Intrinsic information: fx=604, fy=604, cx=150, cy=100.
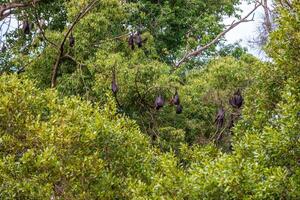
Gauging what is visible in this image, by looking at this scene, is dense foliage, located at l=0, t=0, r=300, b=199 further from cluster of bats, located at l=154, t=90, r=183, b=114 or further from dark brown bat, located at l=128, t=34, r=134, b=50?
dark brown bat, located at l=128, t=34, r=134, b=50

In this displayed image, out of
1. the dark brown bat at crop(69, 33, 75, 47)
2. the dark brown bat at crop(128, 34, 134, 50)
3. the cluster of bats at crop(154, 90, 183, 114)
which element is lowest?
the cluster of bats at crop(154, 90, 183, 114)

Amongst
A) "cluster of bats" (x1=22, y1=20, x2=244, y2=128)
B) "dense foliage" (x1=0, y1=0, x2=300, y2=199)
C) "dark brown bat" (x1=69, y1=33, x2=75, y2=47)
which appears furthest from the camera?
"dark brown bat" (x1=69, y1=33, x2=75, y2=47)

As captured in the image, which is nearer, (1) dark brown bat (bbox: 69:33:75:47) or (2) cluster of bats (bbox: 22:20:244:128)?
(2) cluster of bats (bbox: 22:20:244:128)

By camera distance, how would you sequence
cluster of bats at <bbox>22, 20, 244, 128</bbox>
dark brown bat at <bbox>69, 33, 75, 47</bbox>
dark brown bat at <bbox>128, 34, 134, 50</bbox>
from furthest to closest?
dark brown bat at <bbox>128, 34, 134, 50</bbox>, dark brown bat at <bbox>69, 33, 75, 47</bbox>, cluster of bats at <bbox>22, 20, 244, 128</bbox>

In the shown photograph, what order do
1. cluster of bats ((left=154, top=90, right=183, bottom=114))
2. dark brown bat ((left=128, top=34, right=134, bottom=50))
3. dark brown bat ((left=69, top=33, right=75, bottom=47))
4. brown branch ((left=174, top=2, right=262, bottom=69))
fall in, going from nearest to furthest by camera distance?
cluster of bats ((left=154, top=90, right=183, bottom=114)) → dark brown bat ((left=69, top=33, right=75, bottom=47)) → dark brown bat ((left=128, top=34, right=134, bottom=50)) → brown branch ((left=174, top=2, right=262, bottom=69))

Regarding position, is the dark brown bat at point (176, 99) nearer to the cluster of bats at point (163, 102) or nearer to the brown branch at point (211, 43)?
the cluster of bats at point (163, 102)

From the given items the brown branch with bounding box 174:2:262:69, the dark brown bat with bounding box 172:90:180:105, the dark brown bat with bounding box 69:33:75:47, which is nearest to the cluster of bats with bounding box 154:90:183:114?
the dark brown bat with bounding box 172:90:180:105

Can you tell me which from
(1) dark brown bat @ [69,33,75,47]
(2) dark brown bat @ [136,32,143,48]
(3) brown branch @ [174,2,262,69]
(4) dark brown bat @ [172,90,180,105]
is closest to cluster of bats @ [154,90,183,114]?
(4) dark brown bat @ [172,90,180,105]

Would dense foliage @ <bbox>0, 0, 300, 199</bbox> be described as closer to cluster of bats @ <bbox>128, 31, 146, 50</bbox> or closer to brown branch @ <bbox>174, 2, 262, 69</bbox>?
cluster of bats @ <bbox>128, 31, 146, 50</bbox>

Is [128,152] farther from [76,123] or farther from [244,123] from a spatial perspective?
[244,123]

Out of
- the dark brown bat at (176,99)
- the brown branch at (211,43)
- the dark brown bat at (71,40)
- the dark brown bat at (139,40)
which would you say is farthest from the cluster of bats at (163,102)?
the brown branch at (211,43)

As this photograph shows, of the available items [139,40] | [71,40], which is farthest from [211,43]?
[71,40]

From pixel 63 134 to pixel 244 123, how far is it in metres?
2.52

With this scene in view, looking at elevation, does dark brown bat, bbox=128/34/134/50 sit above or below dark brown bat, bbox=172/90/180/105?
above
